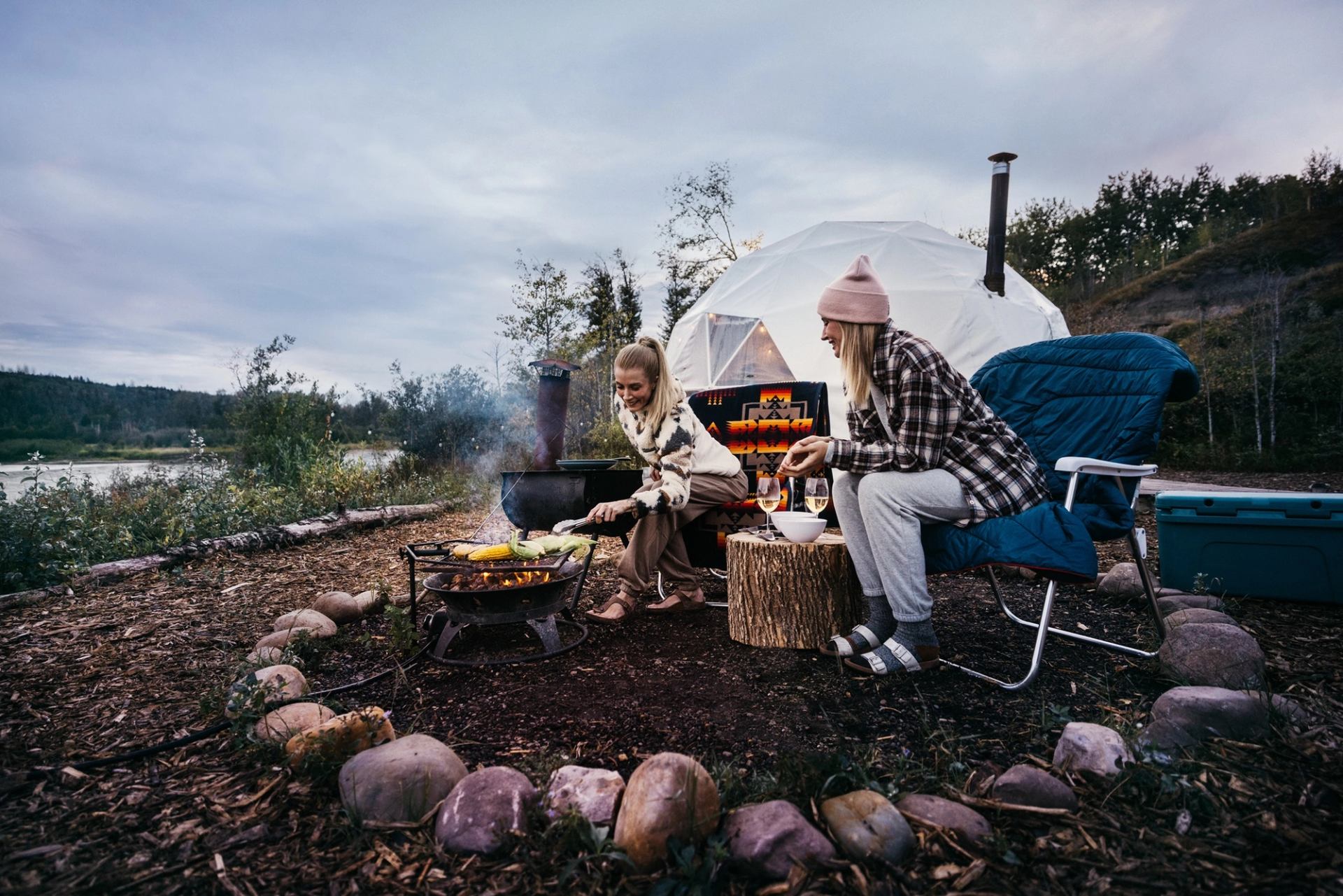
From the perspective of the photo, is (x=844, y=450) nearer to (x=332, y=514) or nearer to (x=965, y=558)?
(x=965, y=558)

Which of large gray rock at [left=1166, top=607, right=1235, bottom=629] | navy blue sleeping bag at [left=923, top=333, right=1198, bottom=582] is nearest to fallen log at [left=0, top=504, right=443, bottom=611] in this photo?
navy blue sleeping bag at [left=923, top=333, right=1198, bottom=582]

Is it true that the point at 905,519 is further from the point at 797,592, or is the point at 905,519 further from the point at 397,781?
the point at 397,781

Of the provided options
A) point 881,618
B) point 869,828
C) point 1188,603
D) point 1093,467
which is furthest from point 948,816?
point 1188,603

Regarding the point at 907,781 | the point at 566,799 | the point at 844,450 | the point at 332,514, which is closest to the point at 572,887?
the point at 566,799

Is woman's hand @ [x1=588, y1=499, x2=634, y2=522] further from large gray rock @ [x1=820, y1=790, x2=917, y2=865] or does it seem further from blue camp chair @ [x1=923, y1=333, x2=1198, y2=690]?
large gray rock @ [x1=820, y1=790, x2=917, y2=865]

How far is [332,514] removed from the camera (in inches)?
243

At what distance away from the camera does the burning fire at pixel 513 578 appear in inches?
109

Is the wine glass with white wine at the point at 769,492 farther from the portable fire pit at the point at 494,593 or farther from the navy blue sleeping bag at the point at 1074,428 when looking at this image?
the portable fire pit at the point at 494,593

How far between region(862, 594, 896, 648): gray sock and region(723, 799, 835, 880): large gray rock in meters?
1.38

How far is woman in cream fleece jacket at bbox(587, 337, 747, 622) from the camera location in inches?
134

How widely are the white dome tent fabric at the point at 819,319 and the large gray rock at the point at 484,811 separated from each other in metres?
6.66

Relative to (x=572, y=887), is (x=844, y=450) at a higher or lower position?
higher

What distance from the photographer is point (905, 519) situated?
97.5 inches

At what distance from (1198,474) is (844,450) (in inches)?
388
